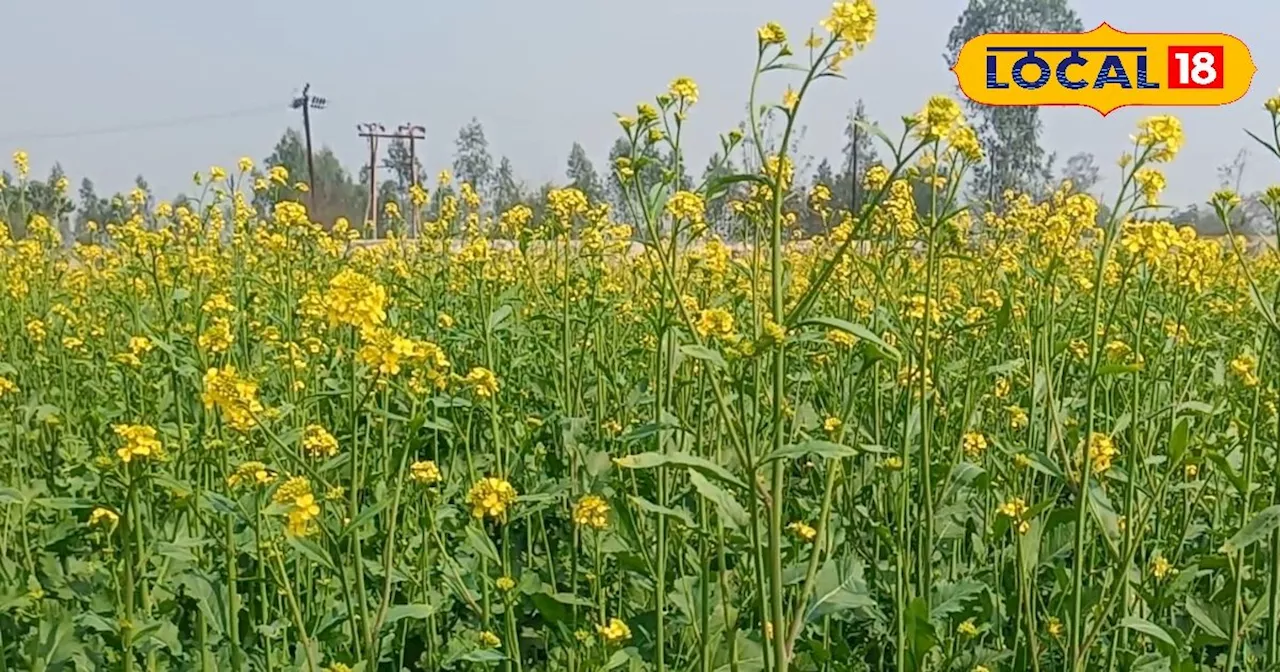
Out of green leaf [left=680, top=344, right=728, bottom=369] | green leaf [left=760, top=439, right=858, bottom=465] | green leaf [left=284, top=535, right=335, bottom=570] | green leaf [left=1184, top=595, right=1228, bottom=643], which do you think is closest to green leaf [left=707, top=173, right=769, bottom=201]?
green leaf [left=680, top=344, right=728, bottom=369]

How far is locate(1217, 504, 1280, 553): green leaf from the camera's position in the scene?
5.66 ft

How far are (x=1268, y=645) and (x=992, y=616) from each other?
0.56 m

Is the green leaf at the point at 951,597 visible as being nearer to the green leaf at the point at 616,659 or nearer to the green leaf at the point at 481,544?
the green leaf at the point at 616,659

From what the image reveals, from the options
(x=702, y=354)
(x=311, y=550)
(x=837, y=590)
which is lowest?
(x=837, y=590)

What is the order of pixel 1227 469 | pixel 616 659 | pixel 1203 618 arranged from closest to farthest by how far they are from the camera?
pixel 1227 469
pixel 616 659
pixel 1203 618

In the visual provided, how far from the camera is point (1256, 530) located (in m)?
1.73

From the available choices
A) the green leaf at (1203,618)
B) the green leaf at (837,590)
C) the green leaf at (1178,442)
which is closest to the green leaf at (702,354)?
the green leaf at (837,590)

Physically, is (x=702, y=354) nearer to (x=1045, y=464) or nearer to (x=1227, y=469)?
(x=1045, y=464)

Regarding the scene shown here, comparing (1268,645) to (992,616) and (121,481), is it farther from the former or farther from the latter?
(121,481)

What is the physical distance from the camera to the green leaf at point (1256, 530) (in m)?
1.73

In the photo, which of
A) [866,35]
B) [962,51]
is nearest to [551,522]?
[866,35]

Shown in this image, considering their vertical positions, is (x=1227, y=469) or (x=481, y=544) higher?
(x=1227, y=469)

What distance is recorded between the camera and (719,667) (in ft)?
6.54

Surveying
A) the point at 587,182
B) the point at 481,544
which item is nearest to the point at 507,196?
the point at 587,182
